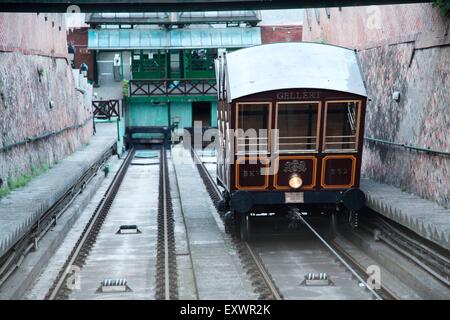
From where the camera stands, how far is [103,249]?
11.7 m

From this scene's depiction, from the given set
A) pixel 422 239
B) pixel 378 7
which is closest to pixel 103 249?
pixel 422 239

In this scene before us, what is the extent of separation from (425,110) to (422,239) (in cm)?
339

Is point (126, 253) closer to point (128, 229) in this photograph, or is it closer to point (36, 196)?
point (128, 229)

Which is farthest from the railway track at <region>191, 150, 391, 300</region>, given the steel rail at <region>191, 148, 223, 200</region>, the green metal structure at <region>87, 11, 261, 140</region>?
the green metal structure at <region>87, 11, 261, 140</region>

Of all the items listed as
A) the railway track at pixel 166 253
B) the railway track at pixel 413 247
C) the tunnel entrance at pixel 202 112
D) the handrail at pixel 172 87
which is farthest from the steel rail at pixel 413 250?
the tunnel entrance at pixel 202 112

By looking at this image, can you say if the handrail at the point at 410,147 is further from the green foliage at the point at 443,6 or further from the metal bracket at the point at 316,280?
the metal bracket at the point at 316,280

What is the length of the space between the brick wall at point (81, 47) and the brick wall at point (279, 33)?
11.8 meters

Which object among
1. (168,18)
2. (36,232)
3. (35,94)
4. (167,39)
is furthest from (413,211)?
(168,18)

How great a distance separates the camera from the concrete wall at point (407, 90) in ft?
37.5

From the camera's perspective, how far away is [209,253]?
36.0ft

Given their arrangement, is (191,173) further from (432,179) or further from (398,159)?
(432,179)

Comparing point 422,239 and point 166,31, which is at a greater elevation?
point 166,31

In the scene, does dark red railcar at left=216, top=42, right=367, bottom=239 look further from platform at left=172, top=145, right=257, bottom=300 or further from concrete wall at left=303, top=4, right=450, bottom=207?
concrete wall at left=303, top=4, right=450, bottom=207

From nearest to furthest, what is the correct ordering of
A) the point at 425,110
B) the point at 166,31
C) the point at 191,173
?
the point at 425,110
the point at 191,173
the point at 166,31
